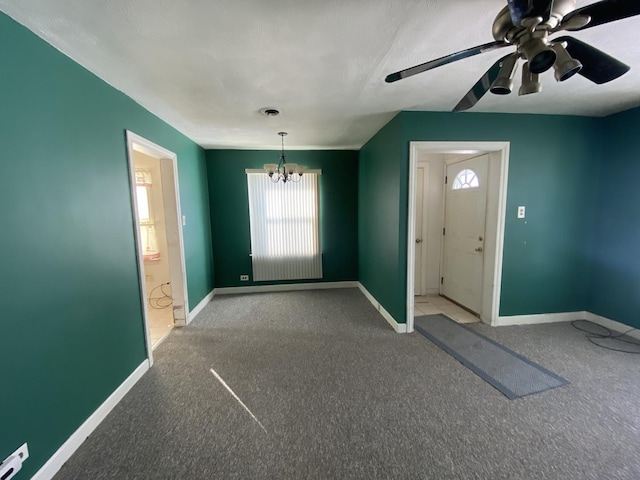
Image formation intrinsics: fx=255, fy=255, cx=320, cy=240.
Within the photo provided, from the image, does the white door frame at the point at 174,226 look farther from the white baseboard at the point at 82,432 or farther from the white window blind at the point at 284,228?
the white window blind at the point at 284,228

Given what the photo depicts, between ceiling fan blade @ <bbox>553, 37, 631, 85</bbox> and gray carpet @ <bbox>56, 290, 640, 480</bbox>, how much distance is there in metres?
1.97

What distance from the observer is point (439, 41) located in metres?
1.49

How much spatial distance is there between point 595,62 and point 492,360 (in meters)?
2.28

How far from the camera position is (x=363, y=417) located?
1.74 m

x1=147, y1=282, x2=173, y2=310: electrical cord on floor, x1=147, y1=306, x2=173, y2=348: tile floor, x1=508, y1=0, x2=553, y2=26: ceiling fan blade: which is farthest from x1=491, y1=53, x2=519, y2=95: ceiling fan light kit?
x1=147, y1=282, x2=173, y2=310: electrical cord on floor

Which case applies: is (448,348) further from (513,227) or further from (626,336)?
(626,336)

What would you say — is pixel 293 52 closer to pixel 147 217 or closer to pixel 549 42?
pixel 549 42

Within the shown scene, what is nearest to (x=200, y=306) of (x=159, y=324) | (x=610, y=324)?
(x=159, y=324)

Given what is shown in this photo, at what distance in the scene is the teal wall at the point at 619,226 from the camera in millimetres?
2656

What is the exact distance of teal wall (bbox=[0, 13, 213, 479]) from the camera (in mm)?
1245

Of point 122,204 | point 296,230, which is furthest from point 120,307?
point 296,230

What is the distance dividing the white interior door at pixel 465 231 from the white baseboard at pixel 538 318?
29 centimetres

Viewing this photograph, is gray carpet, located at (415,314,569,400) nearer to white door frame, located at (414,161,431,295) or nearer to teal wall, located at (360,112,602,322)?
teal wall, located at (360,112,602,322)

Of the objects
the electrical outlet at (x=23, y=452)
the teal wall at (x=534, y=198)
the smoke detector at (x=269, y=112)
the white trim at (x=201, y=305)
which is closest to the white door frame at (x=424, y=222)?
the teal wall at (x=534, y=198)
